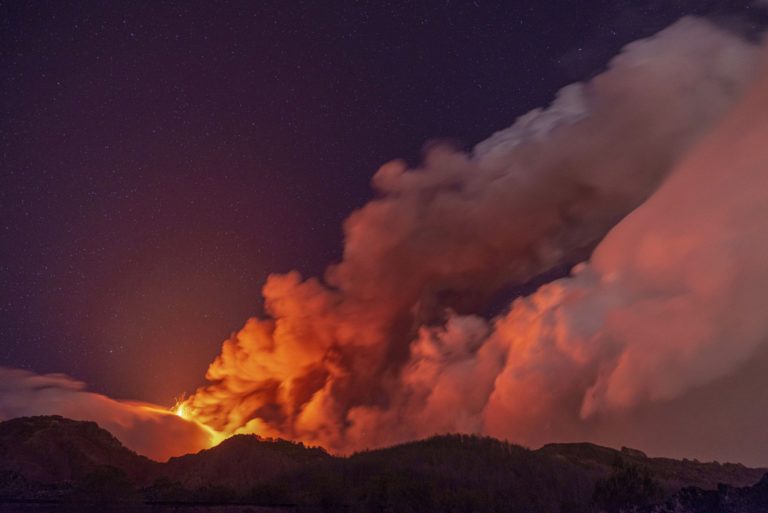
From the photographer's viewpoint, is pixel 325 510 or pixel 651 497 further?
pixel 651 497

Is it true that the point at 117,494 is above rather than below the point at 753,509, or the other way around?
above

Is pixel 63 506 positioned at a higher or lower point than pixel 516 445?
lower

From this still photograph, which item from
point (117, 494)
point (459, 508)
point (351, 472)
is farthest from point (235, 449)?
point (459, 508)

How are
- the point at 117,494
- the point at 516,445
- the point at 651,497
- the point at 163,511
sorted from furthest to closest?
the point at 516,445 < the point at 651,497 < the point at 117,494 < the point at 163,511

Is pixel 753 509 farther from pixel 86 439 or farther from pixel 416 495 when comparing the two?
pixel 86 439

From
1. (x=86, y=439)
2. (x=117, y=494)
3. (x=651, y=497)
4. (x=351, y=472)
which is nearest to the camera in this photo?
(x=117, y=494)

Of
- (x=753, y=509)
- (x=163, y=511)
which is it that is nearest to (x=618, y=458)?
(x=753, y=509)

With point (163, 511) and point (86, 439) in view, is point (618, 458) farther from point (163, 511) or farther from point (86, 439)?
point (86, 439)

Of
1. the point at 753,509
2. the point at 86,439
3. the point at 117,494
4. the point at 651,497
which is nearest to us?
the point at 753,509

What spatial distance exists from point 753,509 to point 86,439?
87.0 m

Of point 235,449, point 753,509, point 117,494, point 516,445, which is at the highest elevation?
point 235,449

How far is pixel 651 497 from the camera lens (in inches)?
1656

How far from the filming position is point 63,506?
119 ft

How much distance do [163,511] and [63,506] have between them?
5.92 metres
